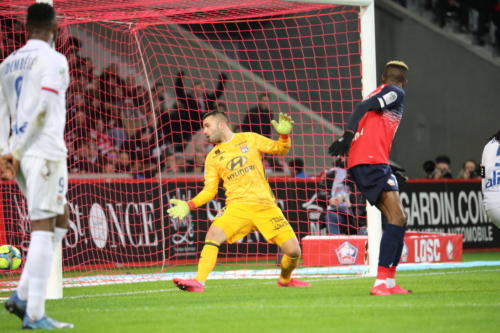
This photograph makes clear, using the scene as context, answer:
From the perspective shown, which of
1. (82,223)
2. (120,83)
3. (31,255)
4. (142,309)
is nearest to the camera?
(31,255)

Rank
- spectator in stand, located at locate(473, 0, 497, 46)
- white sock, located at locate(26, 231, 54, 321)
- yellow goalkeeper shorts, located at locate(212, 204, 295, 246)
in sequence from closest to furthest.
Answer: white sock, located at locate(26, 231, 54, 321) < yellow goalkeeper shorts, located at locate(212, 204, 295, 246) < spectator in stand, located at locate(473, 0, 497, 46)

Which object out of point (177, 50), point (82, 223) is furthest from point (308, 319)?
point (177, 50)

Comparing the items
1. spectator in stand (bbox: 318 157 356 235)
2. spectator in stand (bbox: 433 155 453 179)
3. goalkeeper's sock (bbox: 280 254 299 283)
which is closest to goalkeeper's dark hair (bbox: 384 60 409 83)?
goalkeeper's sock (bbox: 280 254 299 283)

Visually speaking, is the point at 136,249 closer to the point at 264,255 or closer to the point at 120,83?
the point at 264,255

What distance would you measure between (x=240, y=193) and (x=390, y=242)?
1.75m

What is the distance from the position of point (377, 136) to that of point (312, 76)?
38.5 feet

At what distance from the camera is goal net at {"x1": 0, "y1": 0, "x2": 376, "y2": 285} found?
1285cm

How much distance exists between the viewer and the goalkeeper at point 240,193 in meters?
9.45

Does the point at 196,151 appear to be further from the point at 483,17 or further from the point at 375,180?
the point at 483,17

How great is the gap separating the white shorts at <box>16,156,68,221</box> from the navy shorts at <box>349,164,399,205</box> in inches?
122

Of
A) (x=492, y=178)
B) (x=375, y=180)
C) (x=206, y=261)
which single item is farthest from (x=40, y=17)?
(x=492, y=178)

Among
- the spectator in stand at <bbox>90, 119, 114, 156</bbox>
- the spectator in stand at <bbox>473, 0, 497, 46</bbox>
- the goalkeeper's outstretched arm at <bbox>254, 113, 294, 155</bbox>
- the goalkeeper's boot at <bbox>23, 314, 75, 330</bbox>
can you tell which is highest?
the spectator in stand at <bbox>473, 0, 497, 46</bbox>

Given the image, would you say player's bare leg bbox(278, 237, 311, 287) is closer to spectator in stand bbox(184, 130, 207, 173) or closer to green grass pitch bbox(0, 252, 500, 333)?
green grass pitch bbox(0, 252, 500, 333)

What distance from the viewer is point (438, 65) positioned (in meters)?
23.8
